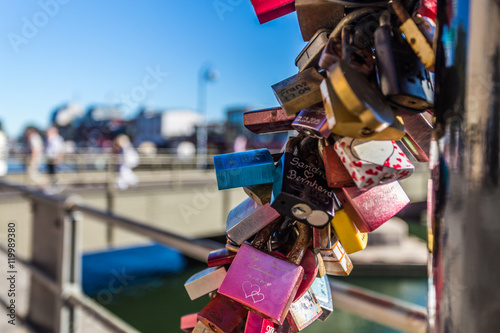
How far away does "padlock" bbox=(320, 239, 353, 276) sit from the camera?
1.42ft

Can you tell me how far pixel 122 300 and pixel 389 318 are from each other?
796cm

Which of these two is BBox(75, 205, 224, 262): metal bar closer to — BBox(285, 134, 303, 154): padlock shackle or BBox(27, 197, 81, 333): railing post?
BBox(27, 197, 81, 333): railing post

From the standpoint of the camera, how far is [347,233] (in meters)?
0.41

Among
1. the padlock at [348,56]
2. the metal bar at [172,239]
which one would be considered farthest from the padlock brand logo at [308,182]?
the metal bar at [172,239]

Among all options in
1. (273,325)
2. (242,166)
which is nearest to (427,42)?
(242,166)

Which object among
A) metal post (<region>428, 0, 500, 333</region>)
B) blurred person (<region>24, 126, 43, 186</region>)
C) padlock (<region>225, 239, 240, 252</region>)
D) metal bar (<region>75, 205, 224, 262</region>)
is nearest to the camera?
metal post (<region>428, 0, 500, 333</region>)

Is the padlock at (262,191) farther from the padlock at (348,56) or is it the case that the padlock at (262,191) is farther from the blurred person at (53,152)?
the blurred person at (53,152)

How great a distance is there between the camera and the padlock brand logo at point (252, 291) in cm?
38

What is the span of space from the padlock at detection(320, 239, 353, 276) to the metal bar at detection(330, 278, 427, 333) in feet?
0.94

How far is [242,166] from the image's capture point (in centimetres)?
39

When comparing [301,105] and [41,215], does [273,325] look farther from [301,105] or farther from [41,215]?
[41,215]

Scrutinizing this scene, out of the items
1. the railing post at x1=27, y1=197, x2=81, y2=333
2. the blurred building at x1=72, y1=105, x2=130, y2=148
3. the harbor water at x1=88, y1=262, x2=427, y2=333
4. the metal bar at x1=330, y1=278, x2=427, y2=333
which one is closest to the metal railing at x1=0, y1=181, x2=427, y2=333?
the railing post at x1=27, y1=197, x2=81, y2=333

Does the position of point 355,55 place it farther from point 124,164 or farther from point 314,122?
point 124,164

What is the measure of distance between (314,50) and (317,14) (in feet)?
0.12
